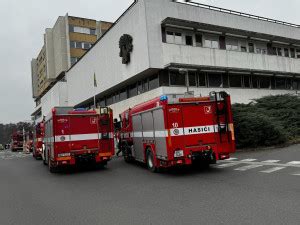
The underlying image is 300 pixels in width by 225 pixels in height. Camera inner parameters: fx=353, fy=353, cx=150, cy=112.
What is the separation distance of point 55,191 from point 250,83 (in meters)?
25.3

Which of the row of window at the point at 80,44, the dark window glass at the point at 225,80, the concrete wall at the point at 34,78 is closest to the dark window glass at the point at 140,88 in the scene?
the dark window glass at the point at 225,80

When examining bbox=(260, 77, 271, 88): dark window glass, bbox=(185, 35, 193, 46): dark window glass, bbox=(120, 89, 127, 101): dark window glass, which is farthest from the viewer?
bbox=(120, 89, 127, 101): dark window glass

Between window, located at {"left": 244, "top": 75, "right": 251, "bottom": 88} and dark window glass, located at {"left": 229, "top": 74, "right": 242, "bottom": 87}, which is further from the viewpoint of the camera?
window, located at {"left": 244, "top": 75, "right": 251, "bottom": 88}

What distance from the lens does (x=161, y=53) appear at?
2619 centimetres

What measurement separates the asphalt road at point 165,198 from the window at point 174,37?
1540cm

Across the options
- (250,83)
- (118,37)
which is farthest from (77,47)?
(250,83)

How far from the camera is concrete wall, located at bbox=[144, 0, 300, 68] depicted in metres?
25.9

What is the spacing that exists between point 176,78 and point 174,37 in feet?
10.7

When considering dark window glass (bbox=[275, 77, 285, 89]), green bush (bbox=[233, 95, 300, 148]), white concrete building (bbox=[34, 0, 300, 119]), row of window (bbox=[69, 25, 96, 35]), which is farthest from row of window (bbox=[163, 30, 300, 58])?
row of window (bbox=[69, 25, 96, 35])

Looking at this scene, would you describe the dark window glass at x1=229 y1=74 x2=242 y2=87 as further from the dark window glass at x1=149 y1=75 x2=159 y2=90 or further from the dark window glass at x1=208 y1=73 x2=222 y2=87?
the dark window glass at x1=149 y1=75 x2=159 y2=90

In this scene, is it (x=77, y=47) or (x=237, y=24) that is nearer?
(x=237, y=24)

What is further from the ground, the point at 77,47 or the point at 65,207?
the point at 77,47

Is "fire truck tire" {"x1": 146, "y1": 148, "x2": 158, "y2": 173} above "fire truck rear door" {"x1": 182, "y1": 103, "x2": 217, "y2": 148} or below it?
below

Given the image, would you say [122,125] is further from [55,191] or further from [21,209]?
[21,209]
